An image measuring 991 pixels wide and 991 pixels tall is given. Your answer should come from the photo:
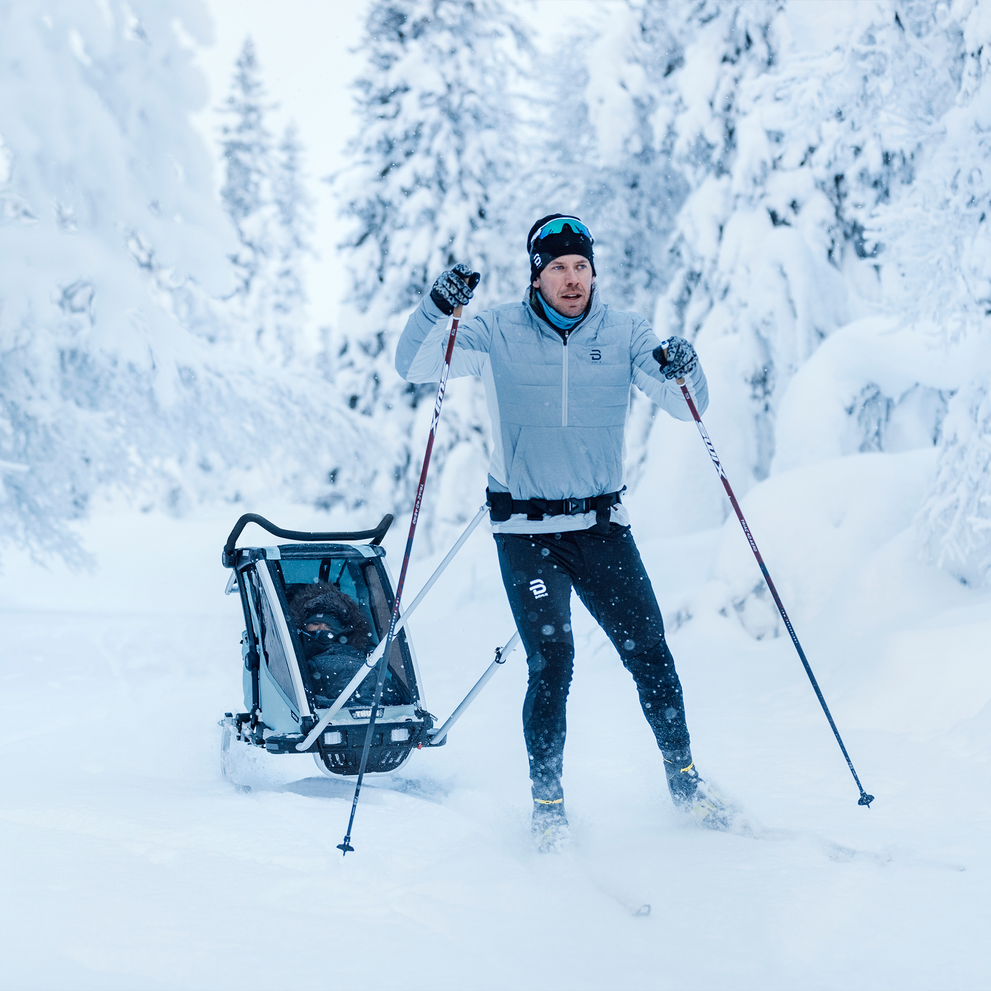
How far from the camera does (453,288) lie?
3.48 meters

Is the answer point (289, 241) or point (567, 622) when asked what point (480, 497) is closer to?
point (567, 622)

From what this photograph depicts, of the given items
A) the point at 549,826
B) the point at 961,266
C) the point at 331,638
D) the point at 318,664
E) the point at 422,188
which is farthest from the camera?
the point at 422,188

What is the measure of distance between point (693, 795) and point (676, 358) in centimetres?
158

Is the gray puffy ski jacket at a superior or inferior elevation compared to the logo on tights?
superior

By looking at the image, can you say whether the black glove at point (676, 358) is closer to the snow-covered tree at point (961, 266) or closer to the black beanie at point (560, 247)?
the black beanie at point (560, 247)

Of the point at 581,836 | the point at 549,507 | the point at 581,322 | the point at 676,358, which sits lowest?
the point at 581,836

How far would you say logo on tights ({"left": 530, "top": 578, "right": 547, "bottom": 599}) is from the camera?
3.54m

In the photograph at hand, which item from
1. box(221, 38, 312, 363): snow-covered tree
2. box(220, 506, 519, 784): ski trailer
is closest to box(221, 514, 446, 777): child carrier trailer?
box(220, 506, 519, 784): ski trailer

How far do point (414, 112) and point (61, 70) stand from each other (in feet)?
30.0

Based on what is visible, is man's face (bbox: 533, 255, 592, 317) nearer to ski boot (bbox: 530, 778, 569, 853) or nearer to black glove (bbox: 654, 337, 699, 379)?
black glove (bbox: 654, 337, 699, 379)

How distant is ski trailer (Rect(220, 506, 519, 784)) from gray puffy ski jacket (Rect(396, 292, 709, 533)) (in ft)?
1.50

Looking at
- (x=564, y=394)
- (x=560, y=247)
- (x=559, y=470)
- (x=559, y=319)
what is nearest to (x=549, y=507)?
(x=559, y=470)

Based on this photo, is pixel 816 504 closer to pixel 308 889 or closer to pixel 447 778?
pixel 447 778

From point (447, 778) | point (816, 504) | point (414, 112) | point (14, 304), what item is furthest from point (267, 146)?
point (447, 778)
